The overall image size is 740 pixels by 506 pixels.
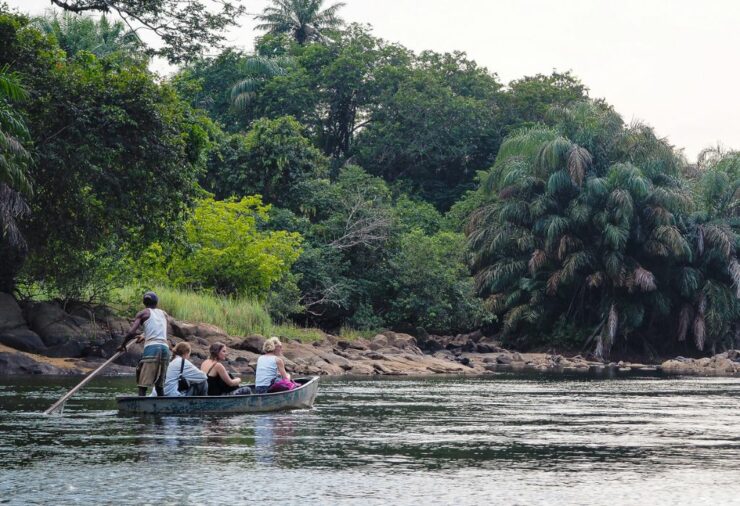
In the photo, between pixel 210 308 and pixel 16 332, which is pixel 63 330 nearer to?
pixel 16 332

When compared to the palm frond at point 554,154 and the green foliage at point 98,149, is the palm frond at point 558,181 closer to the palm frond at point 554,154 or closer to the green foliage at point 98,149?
the palm frond at point 554,154

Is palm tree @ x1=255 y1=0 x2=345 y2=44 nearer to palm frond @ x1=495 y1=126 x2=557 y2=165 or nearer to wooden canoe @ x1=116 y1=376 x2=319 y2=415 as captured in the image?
palm frond @ x1=495 y1=126 x2=557 y2=165

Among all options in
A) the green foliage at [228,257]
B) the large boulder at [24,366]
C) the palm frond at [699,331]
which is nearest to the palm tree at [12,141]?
the large boulder at [24,366]

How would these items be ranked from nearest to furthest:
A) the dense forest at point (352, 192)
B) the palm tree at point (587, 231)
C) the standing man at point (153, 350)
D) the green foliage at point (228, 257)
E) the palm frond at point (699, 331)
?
1. the standing man at point (153, 350)
2. the dense forest at point (352, 192)
3. the green foliage at point (228, 257)
4. the palm frond at point (699, 331)
5. the palm tree at point (587, 231)

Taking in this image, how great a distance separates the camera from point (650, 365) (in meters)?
49.7

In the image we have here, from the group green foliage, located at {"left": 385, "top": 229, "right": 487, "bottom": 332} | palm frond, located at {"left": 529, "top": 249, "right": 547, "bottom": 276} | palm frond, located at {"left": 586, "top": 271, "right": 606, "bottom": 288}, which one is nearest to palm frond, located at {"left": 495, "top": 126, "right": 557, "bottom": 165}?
palm frond, located at {"left": 529, "top": 249, "right": 547, "bottom": 276}

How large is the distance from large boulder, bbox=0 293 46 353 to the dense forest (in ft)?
4.89

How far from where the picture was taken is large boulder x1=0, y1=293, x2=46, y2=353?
101 ft

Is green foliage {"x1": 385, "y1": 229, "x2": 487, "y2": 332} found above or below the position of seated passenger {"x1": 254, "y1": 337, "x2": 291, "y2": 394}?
above

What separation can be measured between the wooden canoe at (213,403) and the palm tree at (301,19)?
56.2 metres

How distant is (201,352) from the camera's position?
3241cm

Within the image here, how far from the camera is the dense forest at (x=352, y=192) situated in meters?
28.1

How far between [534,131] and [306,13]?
25.0m

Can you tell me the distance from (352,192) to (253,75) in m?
16.9
